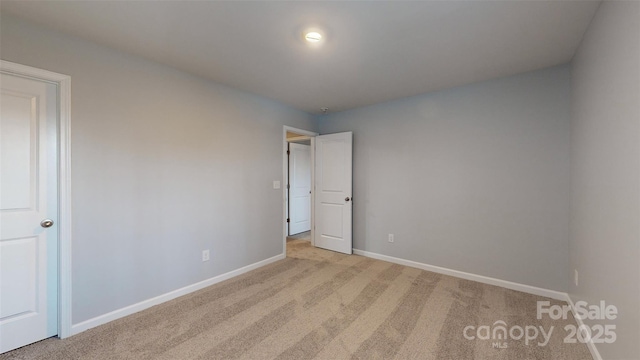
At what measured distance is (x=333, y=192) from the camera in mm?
4309

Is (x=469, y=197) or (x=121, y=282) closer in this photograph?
(x=121, y=282)

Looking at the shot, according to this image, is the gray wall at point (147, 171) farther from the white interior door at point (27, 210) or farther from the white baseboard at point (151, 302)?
the white interior door at point (27, 210)

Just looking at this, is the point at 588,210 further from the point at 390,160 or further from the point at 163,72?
the point at 163,72


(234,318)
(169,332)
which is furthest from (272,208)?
(169,332)

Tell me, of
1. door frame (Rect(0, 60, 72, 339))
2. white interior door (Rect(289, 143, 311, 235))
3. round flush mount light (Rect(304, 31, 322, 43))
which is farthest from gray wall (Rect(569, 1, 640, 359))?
white interior door (Rect(289, 143, 311, 235))

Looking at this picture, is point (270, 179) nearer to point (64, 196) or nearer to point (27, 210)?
point (64, 196)

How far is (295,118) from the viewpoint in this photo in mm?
4152

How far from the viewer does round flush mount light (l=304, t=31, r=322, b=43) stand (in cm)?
200

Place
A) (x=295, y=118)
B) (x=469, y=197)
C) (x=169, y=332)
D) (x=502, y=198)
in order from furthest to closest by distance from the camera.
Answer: (x=295, y=118), (x=469, y=197), (x=502, y=198), (x=169, y=332)

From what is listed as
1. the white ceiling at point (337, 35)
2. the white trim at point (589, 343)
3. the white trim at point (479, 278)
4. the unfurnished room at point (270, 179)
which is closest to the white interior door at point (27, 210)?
the unfurnished room at point (270, 179)

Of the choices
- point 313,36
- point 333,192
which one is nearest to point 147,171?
point 313,36

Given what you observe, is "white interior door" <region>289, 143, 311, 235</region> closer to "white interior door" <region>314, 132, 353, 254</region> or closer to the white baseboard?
"white interior door" <region>314, 132, 353, 254</region>

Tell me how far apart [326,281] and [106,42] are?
318 cm

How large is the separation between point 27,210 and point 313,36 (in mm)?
2550
